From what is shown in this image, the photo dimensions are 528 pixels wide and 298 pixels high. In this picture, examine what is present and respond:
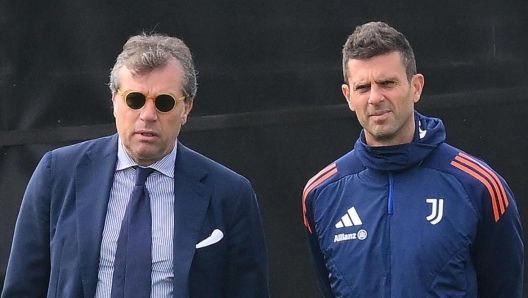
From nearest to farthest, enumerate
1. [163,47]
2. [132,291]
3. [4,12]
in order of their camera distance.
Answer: [132,291], [163,47], [4,12]

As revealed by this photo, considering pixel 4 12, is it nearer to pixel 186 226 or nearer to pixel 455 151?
pixel 186 226

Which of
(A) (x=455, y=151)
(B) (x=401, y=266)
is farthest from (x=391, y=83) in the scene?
(B) (x=401, y=266)

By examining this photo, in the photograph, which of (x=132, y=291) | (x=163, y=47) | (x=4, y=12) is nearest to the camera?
(x=132, y=291)

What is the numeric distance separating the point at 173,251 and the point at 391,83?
0.83 meters

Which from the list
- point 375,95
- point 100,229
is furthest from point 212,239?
point 375,95

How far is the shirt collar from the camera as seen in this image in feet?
9.75

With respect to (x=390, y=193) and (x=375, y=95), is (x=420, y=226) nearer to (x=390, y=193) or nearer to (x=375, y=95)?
(x=390, y=193)

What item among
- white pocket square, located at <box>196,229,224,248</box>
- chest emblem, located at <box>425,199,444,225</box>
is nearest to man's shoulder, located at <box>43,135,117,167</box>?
white pocket square, located at <box>196,229,224,248</box>

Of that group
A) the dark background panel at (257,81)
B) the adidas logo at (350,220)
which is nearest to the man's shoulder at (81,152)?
the dark background panel at (257,81)

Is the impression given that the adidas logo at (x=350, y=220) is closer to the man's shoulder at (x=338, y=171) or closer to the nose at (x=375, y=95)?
the man's shoulder at (x=338, y=171)

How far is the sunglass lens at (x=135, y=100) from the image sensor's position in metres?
2.86

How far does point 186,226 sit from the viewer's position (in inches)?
114

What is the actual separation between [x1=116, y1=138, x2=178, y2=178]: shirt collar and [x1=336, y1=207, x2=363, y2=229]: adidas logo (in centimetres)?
55

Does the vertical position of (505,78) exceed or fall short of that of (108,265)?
it exceeds it
